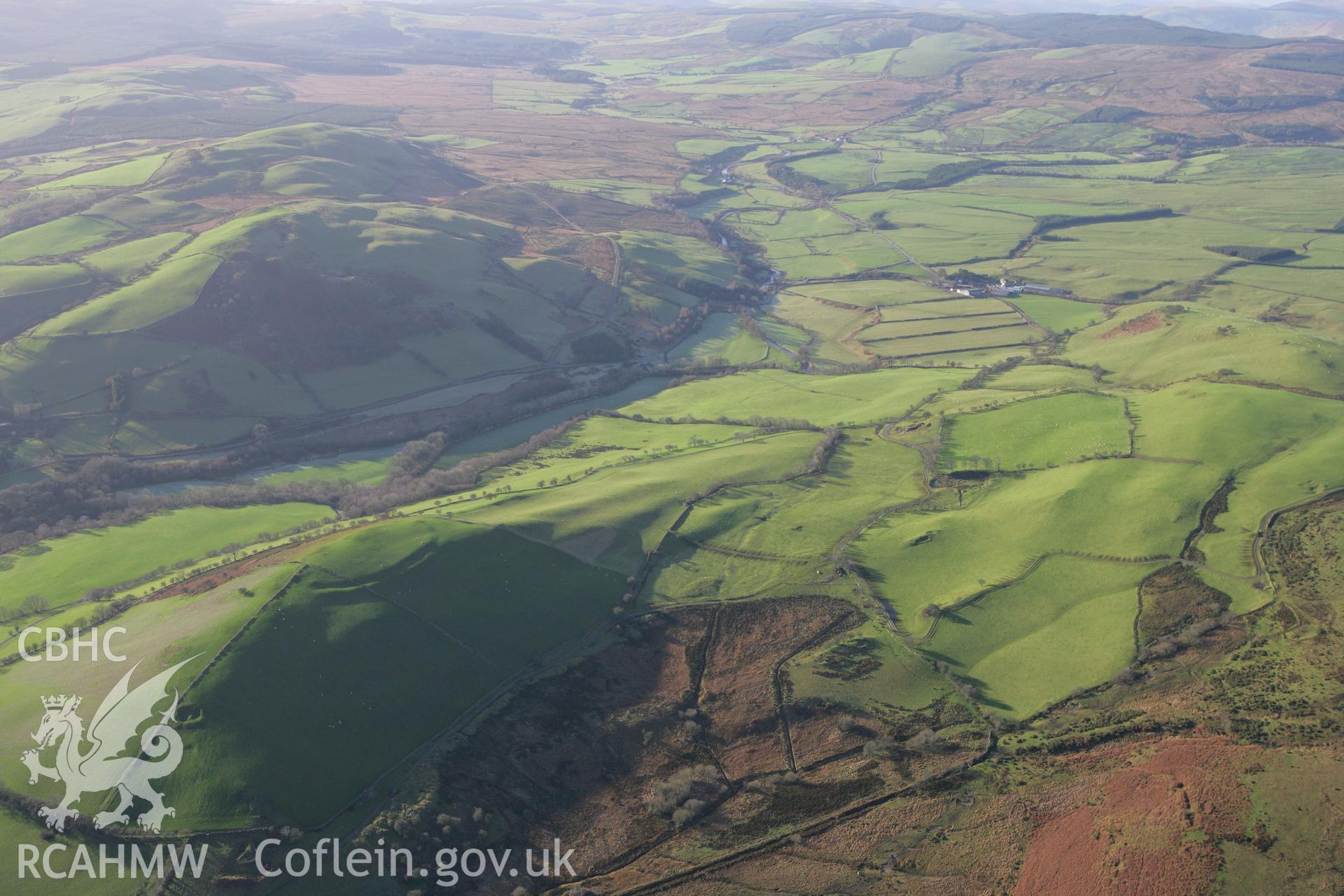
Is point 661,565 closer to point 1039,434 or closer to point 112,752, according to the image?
point 112,752

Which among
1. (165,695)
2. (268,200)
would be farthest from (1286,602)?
(268,200)

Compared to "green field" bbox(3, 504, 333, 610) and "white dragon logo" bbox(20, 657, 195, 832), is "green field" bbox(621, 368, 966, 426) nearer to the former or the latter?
"green field" bbox(3, 504, 333, 610)

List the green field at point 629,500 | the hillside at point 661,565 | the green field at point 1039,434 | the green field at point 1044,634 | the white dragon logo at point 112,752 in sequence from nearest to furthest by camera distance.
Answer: the white dragon logo at point 112,752 → the hillside at point 661,565 → the green field at point 1044,634 → the green field at point 629,500 → the green field at point 1039,434

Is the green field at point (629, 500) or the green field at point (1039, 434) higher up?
the green field at point (1039, 434)

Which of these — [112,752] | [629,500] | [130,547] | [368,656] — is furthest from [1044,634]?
[130,547]

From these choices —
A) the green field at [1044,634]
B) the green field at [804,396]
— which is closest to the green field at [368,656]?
the green field at [1044,634]

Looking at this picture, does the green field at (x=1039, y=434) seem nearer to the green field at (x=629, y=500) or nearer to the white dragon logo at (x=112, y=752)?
the green field at (x=629, y=500)

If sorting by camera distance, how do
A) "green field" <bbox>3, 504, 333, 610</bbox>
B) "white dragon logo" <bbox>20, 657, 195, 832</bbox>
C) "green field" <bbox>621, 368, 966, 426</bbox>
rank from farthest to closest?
"green field" <bbox>621, 368, 966, 426</bbox>
"green field" <bbox>3, 504, 333, 610</bbox>
"white dragon logo" <bbox>20, 657, 195, 832</bbox>

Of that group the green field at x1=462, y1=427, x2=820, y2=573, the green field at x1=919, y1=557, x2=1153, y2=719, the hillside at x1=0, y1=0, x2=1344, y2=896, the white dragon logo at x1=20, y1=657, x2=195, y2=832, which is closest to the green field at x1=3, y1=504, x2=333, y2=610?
the hillside at x1=0, y1=0, x2=1344, y2=896
